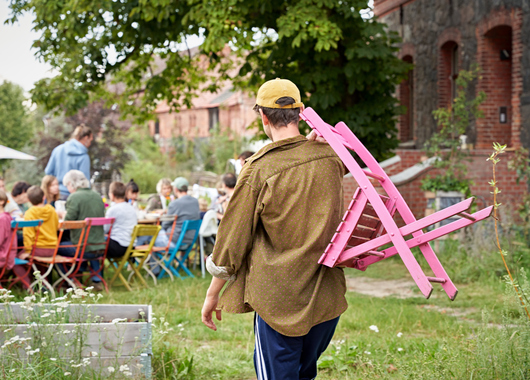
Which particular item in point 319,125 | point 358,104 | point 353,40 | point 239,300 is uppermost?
point 353,40

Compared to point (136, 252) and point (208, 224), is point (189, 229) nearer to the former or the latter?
point (208, 224)

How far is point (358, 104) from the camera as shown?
11375mm

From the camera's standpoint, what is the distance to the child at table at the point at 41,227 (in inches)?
274

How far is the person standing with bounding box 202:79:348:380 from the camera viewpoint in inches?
105

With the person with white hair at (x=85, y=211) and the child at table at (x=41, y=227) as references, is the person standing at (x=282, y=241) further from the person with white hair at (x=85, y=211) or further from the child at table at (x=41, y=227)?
the person with white hair at (x=85, y=211)

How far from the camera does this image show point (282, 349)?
271cm

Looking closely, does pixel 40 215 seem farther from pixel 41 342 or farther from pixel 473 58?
pixel 473 58

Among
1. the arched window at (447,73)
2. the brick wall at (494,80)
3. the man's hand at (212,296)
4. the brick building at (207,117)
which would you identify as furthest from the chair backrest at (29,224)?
the brick building at (207,117)

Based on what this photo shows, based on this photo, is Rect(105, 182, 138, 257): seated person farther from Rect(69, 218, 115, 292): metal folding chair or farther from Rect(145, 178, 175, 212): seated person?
Rect(145, 178, 175, 212): seated person

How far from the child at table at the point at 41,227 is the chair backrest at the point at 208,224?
2.58 meters

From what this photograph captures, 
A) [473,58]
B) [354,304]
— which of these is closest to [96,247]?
[354,304]

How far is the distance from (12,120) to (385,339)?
3970cm

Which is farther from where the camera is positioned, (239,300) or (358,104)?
(358,104)

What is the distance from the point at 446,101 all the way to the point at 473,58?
1676mm
